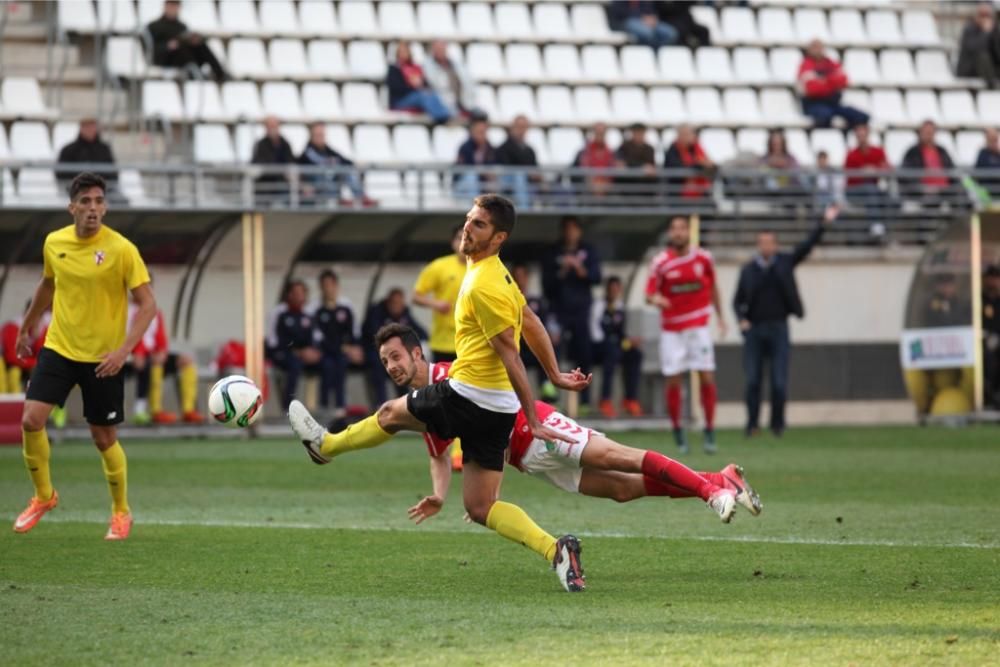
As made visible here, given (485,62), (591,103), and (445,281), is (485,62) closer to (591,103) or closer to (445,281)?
(591,103)

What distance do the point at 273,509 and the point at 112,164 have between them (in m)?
8.54

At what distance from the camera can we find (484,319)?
25.2 ft

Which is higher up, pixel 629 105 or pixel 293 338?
pixel 629 105

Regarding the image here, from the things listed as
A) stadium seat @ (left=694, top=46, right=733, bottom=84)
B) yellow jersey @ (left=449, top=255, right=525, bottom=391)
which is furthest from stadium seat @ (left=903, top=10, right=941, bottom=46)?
yellow jersey @ (left=449, top=255, right=525, bottom=391)

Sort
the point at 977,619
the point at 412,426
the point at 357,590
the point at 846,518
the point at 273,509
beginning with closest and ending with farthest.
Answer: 1. the point at 977,619
2. the point at 357,590
3. the point at 412,426
4. the point at 846,518
5. the point at 273,509

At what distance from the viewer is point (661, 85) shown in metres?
26.5

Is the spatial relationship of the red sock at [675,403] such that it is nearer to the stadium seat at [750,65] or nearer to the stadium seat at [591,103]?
the stadium seat at [591,103]

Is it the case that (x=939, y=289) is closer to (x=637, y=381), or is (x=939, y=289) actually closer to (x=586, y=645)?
(x=637, y=381)

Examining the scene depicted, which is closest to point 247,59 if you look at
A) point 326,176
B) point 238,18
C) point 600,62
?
point 238,18

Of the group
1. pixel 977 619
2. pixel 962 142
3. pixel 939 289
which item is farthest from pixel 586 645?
pixel 962 142

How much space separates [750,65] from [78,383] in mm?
18671

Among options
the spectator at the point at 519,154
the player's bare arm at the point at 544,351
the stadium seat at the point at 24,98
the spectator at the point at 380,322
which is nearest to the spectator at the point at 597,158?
the spectator at the point at 519,154

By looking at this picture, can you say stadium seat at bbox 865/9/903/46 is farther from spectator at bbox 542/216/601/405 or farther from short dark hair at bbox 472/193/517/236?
short dark hair at bbox 472/193/517/236

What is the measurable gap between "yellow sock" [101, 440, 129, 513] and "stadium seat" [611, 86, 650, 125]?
642 inches
